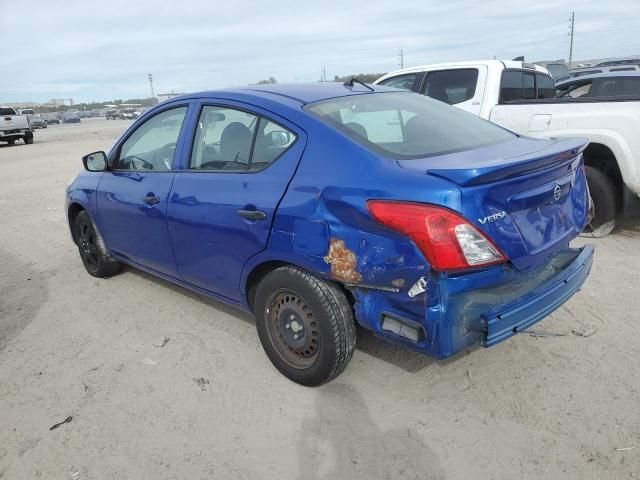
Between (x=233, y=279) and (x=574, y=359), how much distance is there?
2.17 metres

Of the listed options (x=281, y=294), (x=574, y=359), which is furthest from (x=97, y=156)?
(x=574, y=359)

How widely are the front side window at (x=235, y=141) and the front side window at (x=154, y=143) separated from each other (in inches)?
11.0

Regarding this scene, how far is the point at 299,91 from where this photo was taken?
10.8 feet

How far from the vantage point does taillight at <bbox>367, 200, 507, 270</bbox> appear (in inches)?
87.7

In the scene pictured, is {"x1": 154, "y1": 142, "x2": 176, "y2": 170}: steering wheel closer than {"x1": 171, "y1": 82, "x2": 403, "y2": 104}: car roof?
No

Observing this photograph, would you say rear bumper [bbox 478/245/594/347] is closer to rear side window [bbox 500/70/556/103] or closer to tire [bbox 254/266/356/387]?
tire [bbox 254/266/356/387]

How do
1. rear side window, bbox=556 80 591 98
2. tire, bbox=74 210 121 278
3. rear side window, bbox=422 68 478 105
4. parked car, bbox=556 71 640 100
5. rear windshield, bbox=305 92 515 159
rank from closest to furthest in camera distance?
rear windshield, bbox=305 92 515 159 → tire, bbox=74 210 121 278 → rear side window, bbox=422 68 478 105 → parked car, bbox=556 71 640 100 → rear side window, bbox=556 80 591 98

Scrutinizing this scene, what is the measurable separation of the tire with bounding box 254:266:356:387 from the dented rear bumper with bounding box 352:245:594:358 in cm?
16

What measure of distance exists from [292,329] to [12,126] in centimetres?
2661

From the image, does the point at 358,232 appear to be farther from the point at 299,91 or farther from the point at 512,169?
the point at 299,91

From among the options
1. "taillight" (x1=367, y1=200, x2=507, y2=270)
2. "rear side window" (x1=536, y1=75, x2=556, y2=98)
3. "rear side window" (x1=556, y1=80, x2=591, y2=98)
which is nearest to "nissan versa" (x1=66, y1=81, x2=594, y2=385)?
"taillight" (x1=367, y1=200, x2=507, y2=270)

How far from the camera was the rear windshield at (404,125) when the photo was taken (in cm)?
279

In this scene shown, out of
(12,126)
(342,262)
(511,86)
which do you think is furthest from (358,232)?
(12,126)

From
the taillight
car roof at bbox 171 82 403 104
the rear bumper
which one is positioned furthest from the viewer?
car roof at bbox 171 82 403 104
